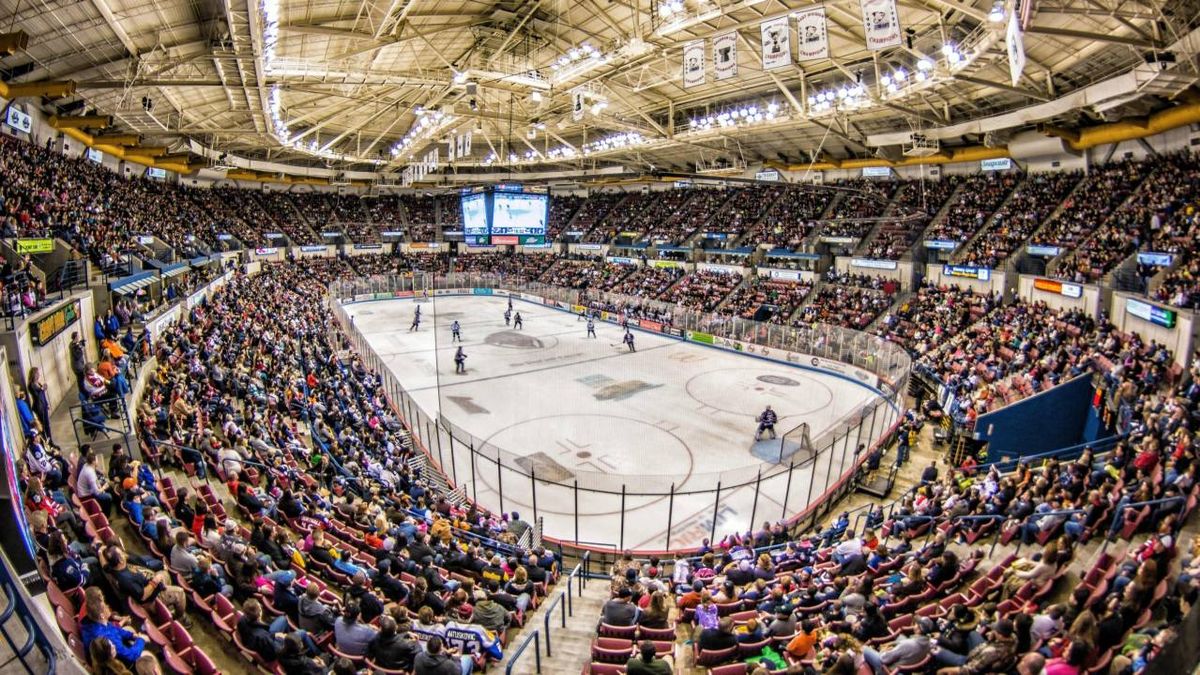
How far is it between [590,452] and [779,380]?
506 inches

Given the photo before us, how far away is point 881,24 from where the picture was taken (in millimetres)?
14227

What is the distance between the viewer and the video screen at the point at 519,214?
101ft

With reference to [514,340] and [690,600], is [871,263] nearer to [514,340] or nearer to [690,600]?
[514,340]

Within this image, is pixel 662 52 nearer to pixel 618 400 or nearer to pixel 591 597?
pixel 618 400

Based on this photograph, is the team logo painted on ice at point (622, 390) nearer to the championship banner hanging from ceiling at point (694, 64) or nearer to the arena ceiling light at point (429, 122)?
the championship banner hanging from ceiling at point (694, 64)

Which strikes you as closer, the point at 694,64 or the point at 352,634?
the point at 352,634

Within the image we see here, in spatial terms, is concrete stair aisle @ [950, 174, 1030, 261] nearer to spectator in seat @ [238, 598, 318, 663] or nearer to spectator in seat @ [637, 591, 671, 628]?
spectator in seat @ [637, 591, 671, 628]

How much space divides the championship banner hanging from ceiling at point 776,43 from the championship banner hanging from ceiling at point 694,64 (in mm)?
2469

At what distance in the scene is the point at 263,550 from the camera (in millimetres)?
8469

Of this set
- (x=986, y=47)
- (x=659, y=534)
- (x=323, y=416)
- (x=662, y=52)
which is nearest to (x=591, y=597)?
(x=659, y=534)

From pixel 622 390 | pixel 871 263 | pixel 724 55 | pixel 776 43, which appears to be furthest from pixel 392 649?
pixel 871 263

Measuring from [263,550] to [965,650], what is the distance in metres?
8.82

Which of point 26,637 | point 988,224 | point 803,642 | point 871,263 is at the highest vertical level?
point 988,224

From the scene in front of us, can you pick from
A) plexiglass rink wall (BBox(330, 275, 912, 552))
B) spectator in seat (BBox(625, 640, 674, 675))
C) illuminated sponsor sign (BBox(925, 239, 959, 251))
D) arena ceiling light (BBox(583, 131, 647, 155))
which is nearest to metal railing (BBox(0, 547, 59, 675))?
spectator in seat (BBox(625, 640, 674, 675))
